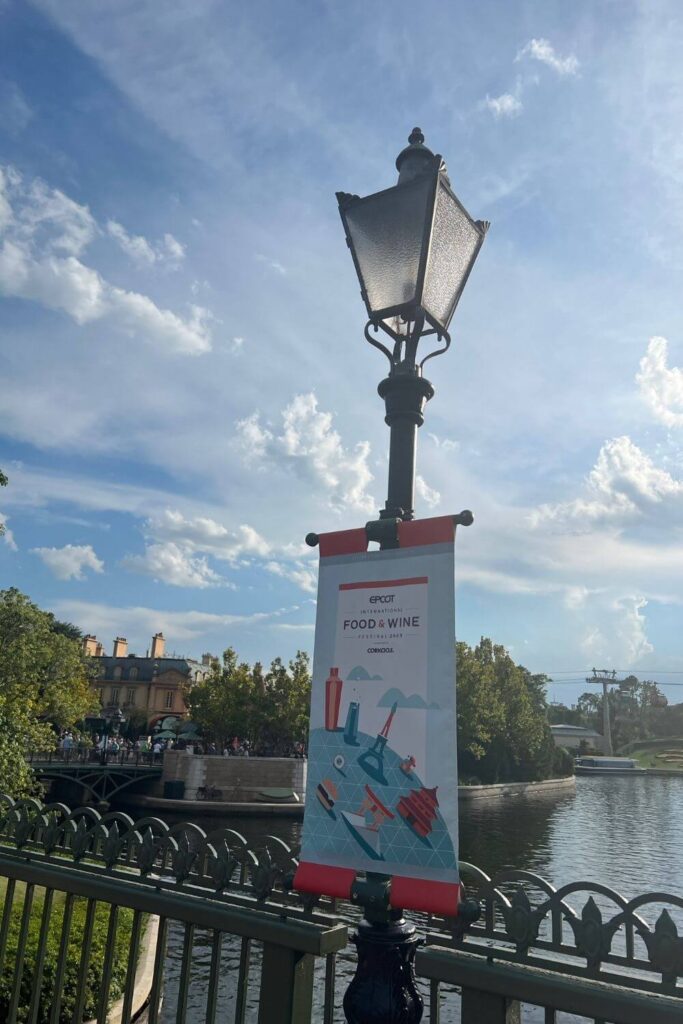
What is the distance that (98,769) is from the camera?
40188mm

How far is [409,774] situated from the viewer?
9.76 feet

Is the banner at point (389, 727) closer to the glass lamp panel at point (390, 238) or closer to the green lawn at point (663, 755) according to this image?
the glass lamp panel at point (390, 238)

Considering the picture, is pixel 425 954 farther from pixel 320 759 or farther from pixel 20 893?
pixel 20 893

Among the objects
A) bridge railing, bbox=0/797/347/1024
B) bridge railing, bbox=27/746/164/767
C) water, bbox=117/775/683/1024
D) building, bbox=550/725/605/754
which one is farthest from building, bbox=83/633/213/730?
bridge railing, bbox=0/797/347/1024

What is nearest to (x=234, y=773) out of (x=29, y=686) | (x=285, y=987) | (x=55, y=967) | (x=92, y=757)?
(x=92, y=757)

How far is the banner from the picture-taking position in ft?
9.49

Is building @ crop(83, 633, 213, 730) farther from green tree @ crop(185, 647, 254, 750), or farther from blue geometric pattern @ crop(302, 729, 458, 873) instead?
blue geometric pattern @ crop(302, 729, 458, 873)

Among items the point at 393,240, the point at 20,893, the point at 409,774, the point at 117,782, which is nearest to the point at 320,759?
the point at 409,774

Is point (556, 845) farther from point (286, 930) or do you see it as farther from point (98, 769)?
point (286, 930)

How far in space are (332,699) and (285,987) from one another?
117 cm

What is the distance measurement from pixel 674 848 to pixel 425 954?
35.3 metres

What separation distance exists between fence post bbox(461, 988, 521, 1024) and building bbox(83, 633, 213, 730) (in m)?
73.1

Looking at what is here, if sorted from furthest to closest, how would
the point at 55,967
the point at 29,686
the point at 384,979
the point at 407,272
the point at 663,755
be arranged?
the point at 663,755 < the point at 29,686 < the point at 55,967 < the point at 407,272 < the point at 384,979

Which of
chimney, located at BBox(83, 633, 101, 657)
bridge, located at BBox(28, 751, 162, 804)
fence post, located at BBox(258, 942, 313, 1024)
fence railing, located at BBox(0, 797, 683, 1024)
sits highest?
chimney, located at BBox(83, 633, 101, 657)
